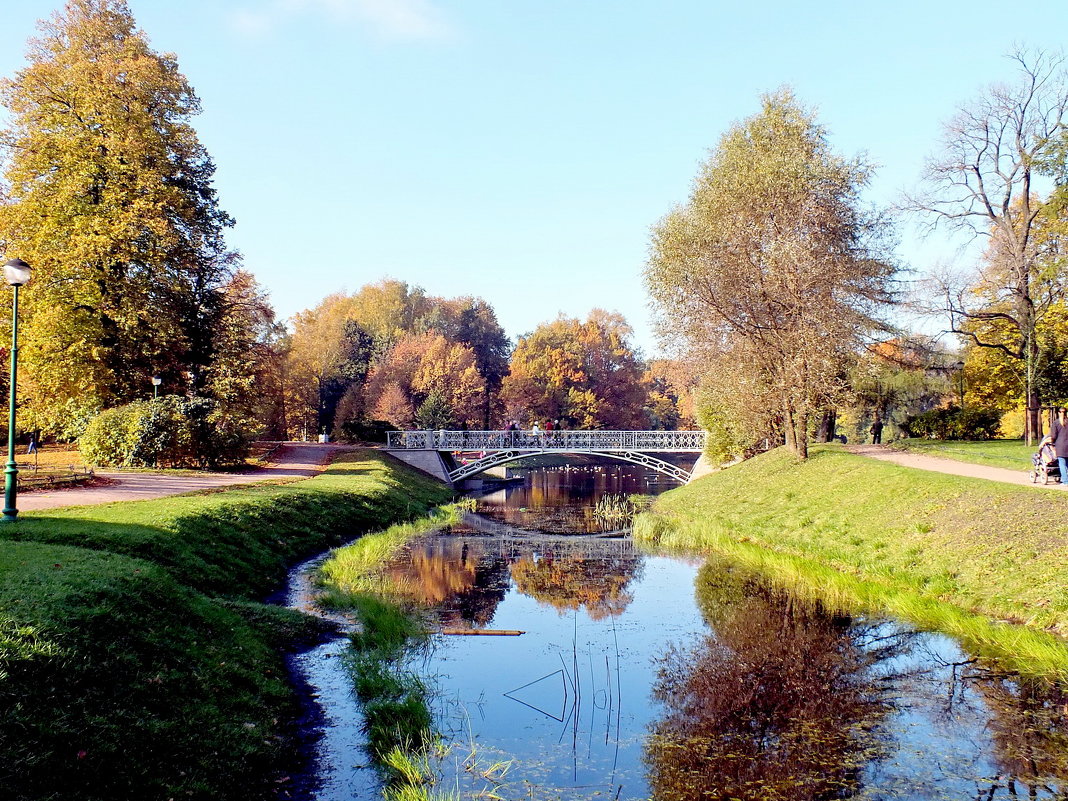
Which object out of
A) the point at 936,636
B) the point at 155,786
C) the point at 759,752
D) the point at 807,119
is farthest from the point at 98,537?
the point at 807,119

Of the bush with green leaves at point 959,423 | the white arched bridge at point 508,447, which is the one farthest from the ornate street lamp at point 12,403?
the bush with green leaves at point 959,423

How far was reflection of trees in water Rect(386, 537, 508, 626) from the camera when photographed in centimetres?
1377

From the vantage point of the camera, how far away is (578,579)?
16734 millimetres

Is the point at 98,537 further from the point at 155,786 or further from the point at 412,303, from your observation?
the point at 412,303

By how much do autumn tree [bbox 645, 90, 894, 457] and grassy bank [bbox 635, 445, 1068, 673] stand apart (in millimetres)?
3647

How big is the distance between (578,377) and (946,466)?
144 ft

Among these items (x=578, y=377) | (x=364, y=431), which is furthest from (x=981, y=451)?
(x=578, y=377)

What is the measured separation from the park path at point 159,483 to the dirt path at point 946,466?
20.2 m

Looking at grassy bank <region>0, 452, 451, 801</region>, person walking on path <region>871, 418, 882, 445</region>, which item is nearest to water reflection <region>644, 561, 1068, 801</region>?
grassy bank <region>0, 452, 451, 801</region>

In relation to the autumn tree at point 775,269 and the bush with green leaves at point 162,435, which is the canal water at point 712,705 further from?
the bush with green leaves at point 162,435

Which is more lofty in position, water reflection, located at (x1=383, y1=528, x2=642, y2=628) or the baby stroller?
the baby stroller

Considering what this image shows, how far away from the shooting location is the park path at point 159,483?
644 inches

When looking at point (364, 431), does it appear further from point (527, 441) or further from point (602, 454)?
point (602, 454)

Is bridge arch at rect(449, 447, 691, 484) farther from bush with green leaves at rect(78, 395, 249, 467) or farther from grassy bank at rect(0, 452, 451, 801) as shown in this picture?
grassy bank at rect(0, 452, 451, 801)
